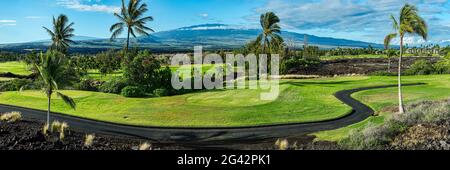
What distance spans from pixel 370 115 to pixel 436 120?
16651 millimetres

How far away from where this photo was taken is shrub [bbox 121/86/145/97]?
2299 inches

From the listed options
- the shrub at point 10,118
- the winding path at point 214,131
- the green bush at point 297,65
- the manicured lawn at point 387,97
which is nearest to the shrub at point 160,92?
the winding path at point 214,131

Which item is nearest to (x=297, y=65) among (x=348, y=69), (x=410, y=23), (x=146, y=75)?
(x=348, y=69)

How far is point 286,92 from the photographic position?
55625 millimetres

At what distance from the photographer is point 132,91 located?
5866cm

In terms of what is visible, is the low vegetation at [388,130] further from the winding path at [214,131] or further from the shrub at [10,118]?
the shrub at [10,118]

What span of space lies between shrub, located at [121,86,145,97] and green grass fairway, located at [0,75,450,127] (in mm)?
3169

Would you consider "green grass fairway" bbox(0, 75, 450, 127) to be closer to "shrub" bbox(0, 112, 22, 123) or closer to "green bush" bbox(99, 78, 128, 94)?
"green bush" bbox(99, 78, 128, 94)

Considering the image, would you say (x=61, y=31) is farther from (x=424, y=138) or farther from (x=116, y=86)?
(x=424, y=138)

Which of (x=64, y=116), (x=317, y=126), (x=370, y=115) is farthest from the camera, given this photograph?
(x=64, y=116)

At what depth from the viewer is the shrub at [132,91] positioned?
192ft

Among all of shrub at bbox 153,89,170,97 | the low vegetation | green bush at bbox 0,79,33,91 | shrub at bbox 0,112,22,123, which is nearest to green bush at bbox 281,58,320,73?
shrub at bbox 153,89,170,97
